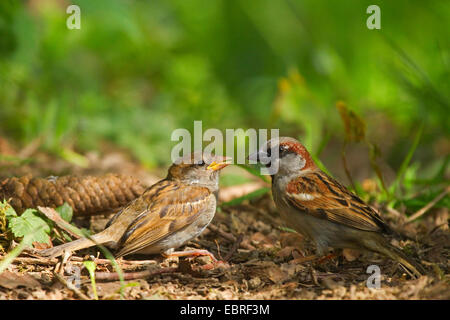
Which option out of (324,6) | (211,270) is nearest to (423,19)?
(324,6)

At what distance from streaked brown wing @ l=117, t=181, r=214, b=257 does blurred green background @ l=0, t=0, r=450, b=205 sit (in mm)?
1716

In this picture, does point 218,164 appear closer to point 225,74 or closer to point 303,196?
point 303,196

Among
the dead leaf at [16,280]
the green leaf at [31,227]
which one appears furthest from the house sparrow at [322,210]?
the dead leaf at [16,280]

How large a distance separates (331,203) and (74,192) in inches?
81.0

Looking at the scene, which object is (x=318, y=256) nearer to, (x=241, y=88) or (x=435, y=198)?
(x=435, y=198)

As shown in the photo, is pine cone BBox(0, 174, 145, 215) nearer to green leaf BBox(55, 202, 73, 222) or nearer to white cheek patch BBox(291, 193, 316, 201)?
green leaf BBox(55, 202, 73, 222)

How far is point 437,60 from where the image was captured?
303 inches

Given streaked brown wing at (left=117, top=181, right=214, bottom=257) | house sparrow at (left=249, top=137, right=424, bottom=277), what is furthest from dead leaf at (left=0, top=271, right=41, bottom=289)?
house sparrow at (left=249, top=137, right=424, bottom=277)

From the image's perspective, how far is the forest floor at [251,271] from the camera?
349 centimetres

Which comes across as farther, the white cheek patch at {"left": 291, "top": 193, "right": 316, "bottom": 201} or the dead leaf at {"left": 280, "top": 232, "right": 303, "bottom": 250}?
the dead leaf at {"left": 280, "top": 232, "right": 303, "bottom": 250}

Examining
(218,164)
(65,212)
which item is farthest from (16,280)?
(218,164)

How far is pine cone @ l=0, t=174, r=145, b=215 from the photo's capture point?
443 cm

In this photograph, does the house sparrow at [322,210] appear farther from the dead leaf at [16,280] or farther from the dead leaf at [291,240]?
the dead leaf at [16,280]
